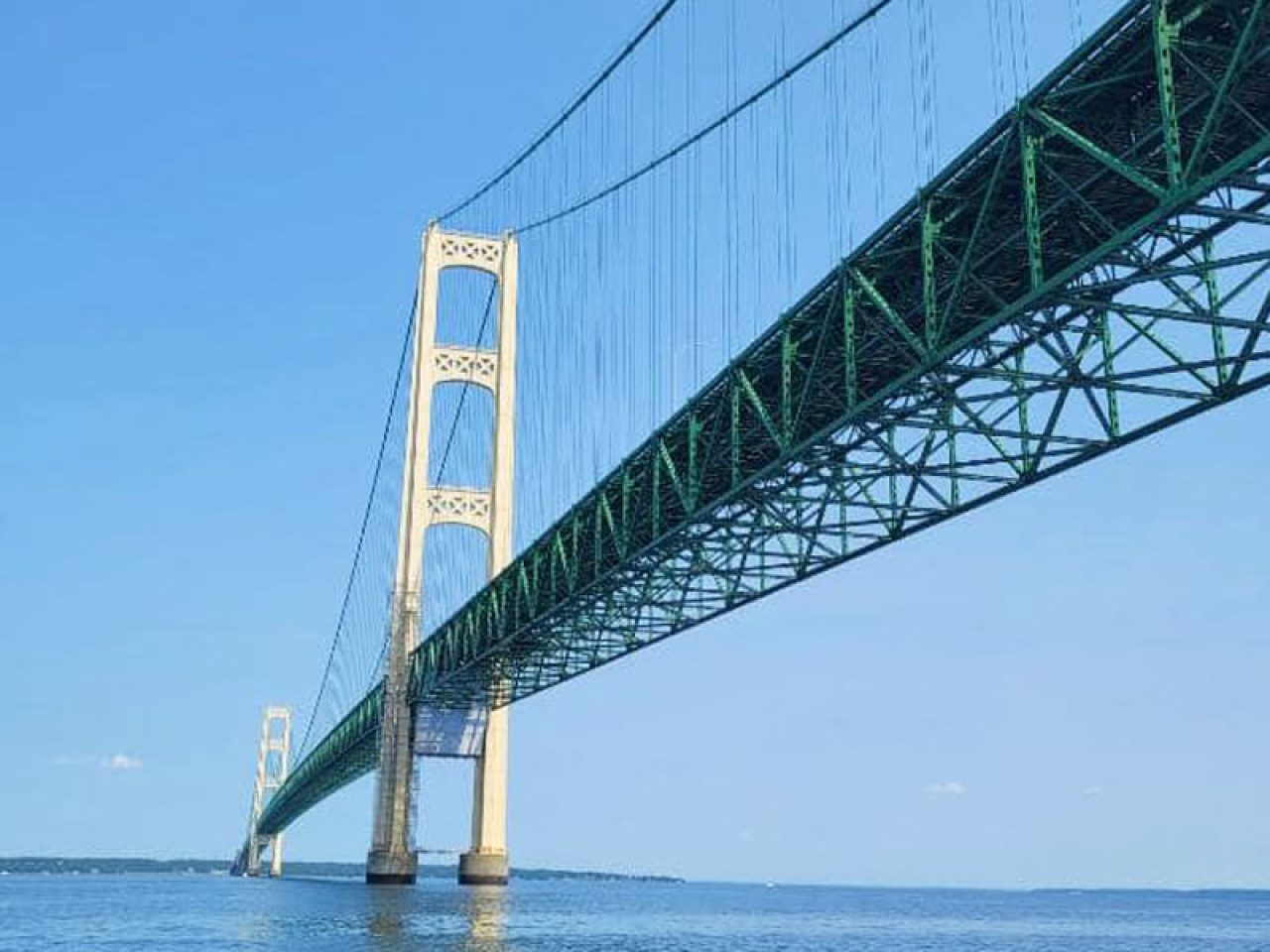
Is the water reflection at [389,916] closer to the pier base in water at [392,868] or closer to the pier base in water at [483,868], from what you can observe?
the pier base in water at [392,868]

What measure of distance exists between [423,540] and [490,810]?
39.3 feet

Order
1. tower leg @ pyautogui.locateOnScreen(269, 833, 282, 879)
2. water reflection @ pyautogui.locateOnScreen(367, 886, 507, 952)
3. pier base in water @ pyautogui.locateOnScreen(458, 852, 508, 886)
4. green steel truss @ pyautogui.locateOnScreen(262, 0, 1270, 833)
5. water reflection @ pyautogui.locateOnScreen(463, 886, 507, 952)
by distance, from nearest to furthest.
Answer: green steel truss @ pyautogui.locateOnScreen(262, 0, 1270, 833)
water reflection @ pyautogui.locateOnScreen(367, 886, 507, 952)
water reflection @ pyautogui.locateOnScreen(463, 886, 507, 952)
pier base in water @ pyautogui.locateOnScreen(458, 852, 508, 886)
tower leg @ pyautogui.locateOnScreen(269, 833, 282, 879)

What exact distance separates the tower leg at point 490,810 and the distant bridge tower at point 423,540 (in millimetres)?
41

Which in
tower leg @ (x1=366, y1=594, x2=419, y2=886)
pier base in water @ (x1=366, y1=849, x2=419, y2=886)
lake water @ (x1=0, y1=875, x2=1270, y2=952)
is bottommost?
lake water @ (x1=0, y1=875, x2=1270, y2=952)

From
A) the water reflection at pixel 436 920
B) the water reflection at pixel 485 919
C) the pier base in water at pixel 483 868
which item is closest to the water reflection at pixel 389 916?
the water reflection at pixel 436 920

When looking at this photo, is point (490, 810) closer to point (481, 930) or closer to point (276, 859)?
point (481, 930)

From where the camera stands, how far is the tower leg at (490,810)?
63531mm

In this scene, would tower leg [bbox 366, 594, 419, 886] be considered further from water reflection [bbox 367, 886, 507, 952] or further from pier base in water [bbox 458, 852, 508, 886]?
pier base in water [bbox 458, 852, 508, 886]

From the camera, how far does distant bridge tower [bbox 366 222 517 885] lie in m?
64.0

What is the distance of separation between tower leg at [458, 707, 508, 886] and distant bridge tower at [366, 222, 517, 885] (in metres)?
0.04

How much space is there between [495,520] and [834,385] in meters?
41.5

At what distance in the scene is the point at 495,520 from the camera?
218 feet

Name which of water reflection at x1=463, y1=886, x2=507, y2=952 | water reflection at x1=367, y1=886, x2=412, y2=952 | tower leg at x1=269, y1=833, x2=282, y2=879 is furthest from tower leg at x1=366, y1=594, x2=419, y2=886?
tower leg at x1=269, y1=833, x2=282, y2=879

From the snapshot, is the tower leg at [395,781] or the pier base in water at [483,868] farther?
the tower leg at [395,781]
